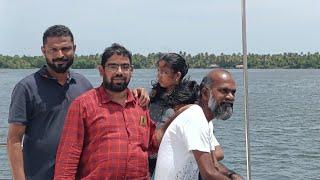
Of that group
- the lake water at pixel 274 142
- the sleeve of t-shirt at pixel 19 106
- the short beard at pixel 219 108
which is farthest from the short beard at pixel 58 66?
the lake water at pixel 274 142

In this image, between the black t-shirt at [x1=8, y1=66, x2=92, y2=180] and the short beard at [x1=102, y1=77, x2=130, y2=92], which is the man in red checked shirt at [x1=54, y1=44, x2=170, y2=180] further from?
the black t-shirt at [x1=8, y1=66, x2=92, y2=180]

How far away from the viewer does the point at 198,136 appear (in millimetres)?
2582

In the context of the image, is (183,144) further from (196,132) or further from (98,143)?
(98,143)

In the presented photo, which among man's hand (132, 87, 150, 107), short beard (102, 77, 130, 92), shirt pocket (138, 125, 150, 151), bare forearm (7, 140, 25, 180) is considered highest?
short beard (102, 77, 130, 92)

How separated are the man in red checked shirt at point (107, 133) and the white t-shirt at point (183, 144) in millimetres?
131

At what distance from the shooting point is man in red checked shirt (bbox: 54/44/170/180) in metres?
2.69

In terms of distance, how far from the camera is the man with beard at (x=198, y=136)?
8.48ft

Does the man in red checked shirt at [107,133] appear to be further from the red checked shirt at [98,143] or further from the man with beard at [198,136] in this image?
the man with beard at [198,136]

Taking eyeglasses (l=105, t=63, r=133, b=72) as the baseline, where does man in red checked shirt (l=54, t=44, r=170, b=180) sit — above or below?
below

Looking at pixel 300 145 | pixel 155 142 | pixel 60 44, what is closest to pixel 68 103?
pixel 60 44

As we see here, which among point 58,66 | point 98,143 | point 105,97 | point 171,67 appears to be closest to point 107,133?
point 98,143

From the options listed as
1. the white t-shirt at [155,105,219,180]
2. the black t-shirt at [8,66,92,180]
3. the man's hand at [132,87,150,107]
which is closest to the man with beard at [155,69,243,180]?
the white t-shirt at [155,105,219,180]

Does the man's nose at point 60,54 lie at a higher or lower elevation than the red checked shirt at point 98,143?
higher

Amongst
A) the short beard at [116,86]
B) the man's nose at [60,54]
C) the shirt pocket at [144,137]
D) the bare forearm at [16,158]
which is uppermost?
the man's nose at [60,54]
